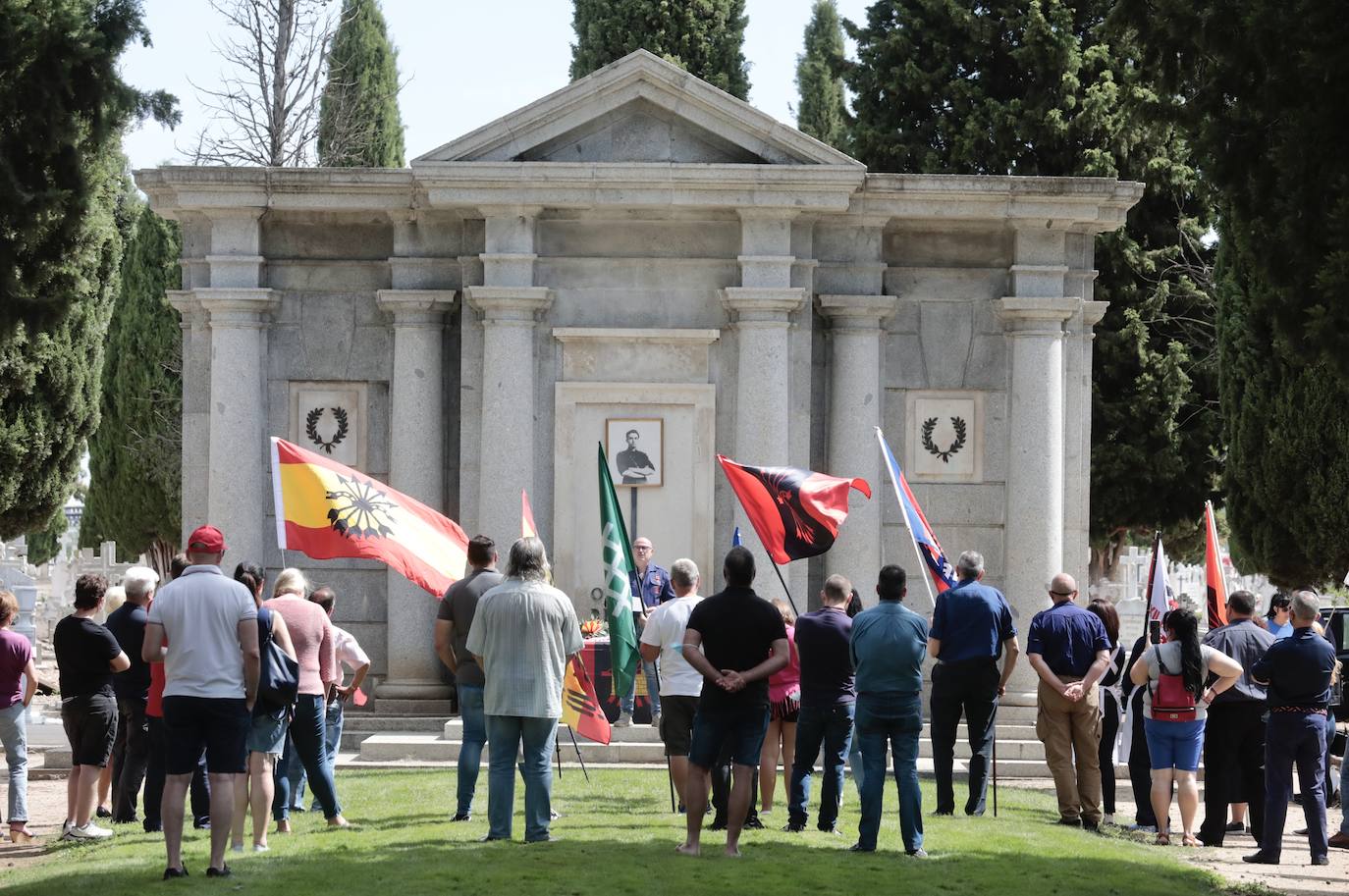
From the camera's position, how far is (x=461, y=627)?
37.4 ft

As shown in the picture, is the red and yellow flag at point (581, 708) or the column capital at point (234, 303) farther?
the column capital at point (234, 303)

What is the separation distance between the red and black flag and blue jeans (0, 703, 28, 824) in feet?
16.1

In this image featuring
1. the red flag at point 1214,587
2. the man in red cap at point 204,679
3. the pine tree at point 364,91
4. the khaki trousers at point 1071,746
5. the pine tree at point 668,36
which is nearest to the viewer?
the man in red cap at point 204,679

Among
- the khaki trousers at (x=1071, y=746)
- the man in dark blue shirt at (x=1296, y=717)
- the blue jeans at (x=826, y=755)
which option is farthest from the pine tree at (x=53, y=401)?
the man in dark blue shirt at (x=1296, y=717)

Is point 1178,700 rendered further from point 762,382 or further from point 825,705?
point 762,382

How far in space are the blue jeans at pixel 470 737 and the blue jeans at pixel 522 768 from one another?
2.57ft

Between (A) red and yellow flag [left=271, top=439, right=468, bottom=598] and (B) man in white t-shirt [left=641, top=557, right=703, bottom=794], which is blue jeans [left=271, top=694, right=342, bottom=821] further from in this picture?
(B) man in white t-shirt [left=641, top=557, right=703, bottom=794]

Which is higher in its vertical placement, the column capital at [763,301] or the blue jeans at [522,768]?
the column capital at [763,301]

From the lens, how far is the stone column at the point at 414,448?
59.1 feet

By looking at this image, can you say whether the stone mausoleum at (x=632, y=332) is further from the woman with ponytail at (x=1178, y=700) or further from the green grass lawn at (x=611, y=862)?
the green grass lawn at (x=611, y=862)

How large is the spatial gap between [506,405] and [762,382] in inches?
94.1

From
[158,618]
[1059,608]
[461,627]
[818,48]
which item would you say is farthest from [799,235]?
[818,48]

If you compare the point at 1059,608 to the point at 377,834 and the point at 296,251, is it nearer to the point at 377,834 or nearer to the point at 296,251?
the point at 377,834

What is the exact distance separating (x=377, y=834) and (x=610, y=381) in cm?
744
